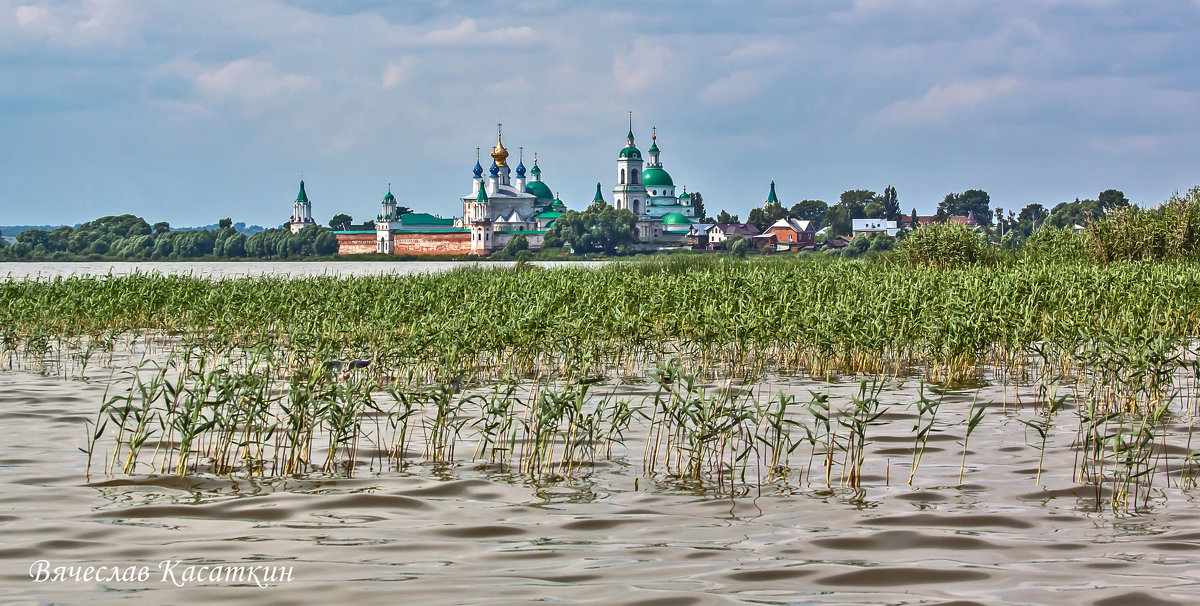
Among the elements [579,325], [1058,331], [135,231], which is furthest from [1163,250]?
[135,231]

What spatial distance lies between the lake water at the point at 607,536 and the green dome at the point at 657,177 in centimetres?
12543

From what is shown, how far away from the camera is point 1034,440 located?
26.3 feet

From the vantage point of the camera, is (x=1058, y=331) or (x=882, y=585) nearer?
(x=882, y=585)

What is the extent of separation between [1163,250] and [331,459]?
2330cm

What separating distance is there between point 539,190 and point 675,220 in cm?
1590

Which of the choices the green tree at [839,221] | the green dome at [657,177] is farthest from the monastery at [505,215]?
the green tree at [839,221]

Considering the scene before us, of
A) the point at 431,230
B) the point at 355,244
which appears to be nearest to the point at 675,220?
the point at 431,230

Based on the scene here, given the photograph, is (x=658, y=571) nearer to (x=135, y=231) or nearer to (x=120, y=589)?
(x=120, y=589)

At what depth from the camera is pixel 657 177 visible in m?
132

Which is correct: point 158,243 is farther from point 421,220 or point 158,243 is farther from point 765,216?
point 765,216

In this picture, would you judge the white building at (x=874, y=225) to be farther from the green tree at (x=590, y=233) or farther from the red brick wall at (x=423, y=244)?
the red brick wall at (x=423, y=244)

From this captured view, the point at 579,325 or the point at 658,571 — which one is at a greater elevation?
the point at 579,325

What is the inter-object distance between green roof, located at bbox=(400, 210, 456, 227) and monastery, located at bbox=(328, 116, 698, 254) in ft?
0.33

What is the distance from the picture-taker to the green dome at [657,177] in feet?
433
